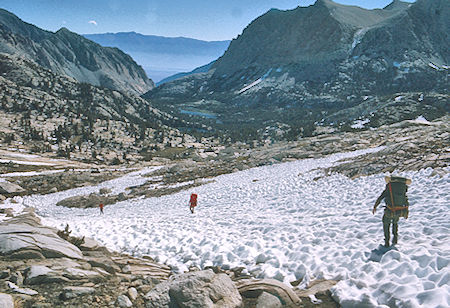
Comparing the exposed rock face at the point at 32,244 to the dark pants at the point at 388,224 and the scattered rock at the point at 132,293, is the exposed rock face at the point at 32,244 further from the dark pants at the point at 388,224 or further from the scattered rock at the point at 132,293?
the dark pants at the point at 388,224

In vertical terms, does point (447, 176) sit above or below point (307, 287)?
above

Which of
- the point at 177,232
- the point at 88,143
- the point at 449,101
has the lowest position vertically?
the point at 177,232

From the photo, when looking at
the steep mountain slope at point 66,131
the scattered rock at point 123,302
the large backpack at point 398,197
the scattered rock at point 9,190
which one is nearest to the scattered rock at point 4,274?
the scattered rock at point 123,302

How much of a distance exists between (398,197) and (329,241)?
117 inches

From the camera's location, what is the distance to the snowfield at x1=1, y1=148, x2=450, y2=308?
6.87 metres

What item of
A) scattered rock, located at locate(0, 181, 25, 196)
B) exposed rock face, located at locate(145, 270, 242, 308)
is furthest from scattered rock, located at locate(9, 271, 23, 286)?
scattered rock, located at locate(0, 181, 25, 196)

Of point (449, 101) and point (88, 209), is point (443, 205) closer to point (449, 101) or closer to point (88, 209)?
point (88, 209)

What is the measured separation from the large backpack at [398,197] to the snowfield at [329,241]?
1.12 m

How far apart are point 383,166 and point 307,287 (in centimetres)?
1823

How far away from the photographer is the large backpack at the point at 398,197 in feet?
28.9

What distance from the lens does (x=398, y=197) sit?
8.93 meters

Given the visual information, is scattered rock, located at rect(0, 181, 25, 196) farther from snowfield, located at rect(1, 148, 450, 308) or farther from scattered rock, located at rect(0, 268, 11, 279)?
scattered rock, located at rect(0, 268, 11, 279)

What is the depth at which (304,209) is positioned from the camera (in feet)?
55.2

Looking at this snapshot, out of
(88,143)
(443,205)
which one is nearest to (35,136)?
(88,143)
